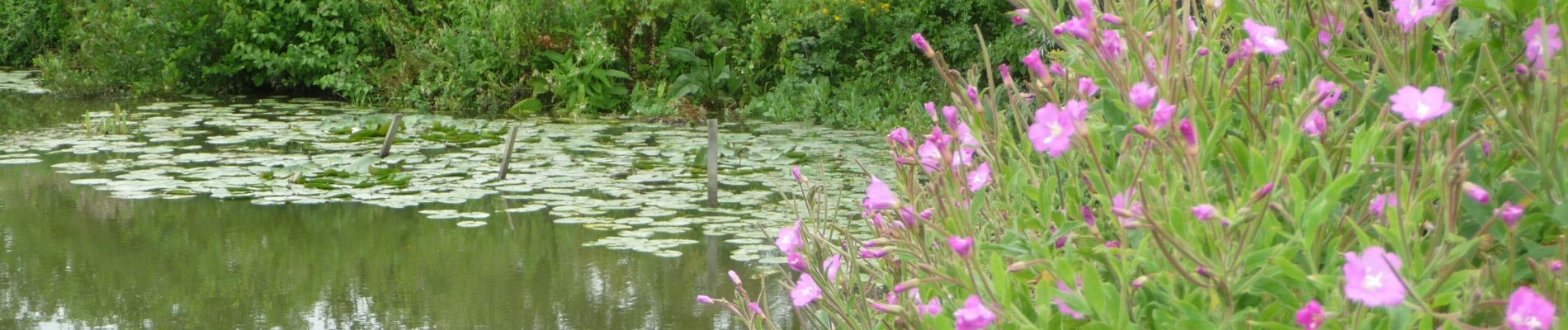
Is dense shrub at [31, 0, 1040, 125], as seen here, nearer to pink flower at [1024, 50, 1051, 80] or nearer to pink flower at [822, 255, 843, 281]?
pink flower at [822, 255, 843, 281]

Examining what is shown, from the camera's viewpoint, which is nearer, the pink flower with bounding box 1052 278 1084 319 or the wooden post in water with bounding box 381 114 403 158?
the pink flower with bounding box 1052 278 1084 319

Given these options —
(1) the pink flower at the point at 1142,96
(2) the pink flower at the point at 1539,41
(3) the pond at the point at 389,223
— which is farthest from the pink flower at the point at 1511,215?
(3) the pond at the point at 389,223

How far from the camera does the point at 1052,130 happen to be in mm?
1763

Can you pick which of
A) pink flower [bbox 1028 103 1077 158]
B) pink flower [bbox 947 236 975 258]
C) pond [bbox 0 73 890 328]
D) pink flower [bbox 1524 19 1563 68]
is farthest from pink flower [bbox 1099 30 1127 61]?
pond [bbox 0 73 890 328]

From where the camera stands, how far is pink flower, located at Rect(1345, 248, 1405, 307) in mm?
1336

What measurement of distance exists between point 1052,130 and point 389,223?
5.40 meters

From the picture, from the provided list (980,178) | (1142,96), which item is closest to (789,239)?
(980,178)

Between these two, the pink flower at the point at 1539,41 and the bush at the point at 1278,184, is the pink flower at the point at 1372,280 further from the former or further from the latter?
the pink flower at the point at 1539,41

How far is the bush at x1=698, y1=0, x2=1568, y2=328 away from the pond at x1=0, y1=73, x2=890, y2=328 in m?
1.74

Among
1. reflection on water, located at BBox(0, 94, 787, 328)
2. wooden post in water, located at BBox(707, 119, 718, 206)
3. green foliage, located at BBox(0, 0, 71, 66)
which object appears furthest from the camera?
green foliage, located at BBox(0, 0, 71, 66)

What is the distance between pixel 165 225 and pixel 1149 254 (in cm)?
581

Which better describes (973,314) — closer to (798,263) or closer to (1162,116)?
(1162,116)

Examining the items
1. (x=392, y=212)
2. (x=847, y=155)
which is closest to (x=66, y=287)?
(x=392, y=212)

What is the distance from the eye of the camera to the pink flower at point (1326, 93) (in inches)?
66.7
